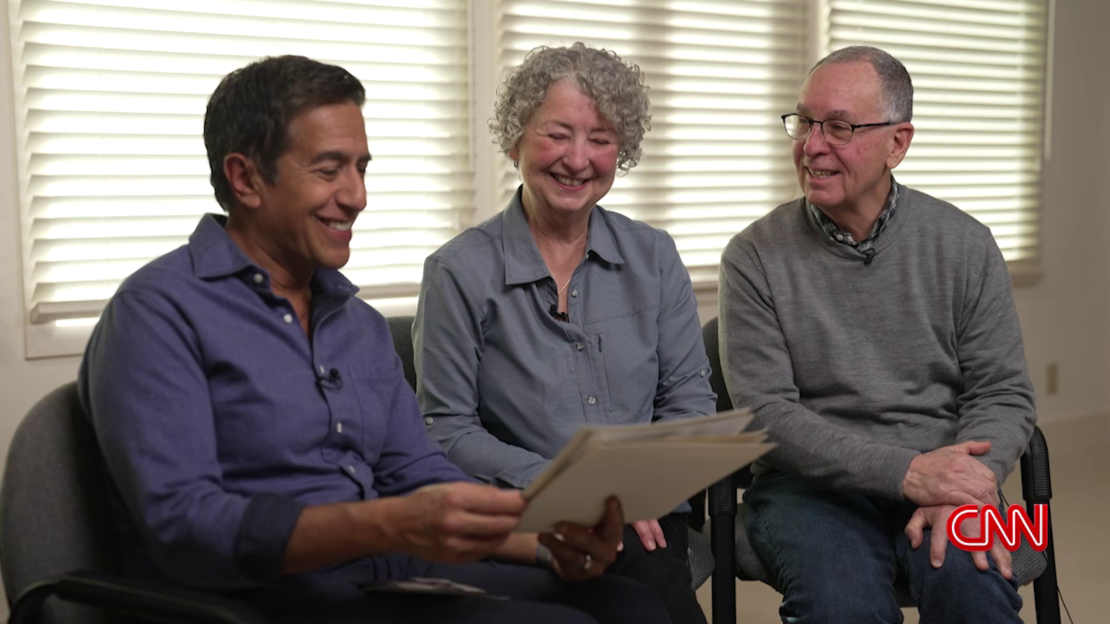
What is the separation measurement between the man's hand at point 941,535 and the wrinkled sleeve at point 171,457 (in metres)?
1.18

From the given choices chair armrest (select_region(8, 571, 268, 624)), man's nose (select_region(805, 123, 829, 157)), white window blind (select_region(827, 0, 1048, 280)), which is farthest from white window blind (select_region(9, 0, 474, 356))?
white window blind (select_region(827, 0, 1048, 280))

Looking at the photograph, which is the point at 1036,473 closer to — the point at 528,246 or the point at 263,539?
the point at 528,246

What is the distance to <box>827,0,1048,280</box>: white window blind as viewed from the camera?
420cm

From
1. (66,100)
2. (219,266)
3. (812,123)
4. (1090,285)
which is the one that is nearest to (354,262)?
(66,100)

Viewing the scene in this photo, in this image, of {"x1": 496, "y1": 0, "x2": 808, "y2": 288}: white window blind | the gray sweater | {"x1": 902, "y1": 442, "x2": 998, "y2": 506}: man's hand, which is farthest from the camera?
{"x1": 496, "y1": 0, "x2": 808, "y2": 288}: white window blind

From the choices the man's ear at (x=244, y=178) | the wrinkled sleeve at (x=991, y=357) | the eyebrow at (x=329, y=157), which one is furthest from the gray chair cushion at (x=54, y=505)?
the wrinkled sleeve at (x=991, y=357)

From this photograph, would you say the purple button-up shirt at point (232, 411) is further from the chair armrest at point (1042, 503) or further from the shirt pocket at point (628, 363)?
the chair armrest at point (1042, 503)

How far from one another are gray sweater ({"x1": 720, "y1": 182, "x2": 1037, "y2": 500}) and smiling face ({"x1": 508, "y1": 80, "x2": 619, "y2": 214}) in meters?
0.45

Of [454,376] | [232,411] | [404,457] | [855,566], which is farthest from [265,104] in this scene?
[855,566]

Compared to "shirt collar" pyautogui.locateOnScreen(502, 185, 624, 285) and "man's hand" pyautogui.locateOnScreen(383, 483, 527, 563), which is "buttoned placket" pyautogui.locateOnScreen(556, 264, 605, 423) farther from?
"man's hand" pyautogui.locateOnScreen(383, 483, 527, 563)

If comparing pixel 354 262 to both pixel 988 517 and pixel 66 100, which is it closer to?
pixel 66 100

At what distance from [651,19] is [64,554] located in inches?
108

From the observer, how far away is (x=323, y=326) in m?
1.59

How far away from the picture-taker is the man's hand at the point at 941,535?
195 centimetres
